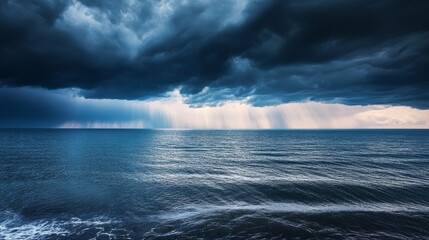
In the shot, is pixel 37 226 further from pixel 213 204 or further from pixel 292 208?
pixel 292 208

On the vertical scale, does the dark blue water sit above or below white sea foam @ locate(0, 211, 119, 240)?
below

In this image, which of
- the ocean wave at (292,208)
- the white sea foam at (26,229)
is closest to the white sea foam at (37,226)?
the white sea foam at (26,229)

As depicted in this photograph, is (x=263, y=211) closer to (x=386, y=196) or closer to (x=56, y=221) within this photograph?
(x=386, y=196)

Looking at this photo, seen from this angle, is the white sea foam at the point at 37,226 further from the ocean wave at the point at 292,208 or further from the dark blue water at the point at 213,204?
the ocean wave at the point at 292,208

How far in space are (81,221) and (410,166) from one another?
6660cm

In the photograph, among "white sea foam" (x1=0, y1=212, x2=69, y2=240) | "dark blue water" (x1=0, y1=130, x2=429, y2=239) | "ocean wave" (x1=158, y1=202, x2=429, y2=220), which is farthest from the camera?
"ocean wave" (x1=158, y1=202, x2=429, y2=220)

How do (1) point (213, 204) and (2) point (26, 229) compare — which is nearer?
(2) point (26, 229)

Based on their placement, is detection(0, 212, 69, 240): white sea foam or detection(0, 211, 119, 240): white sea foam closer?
detection(0, 212, 69, 240): white sea foam

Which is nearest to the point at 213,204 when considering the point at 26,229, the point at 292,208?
the point at 292,208

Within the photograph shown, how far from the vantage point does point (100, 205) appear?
2605 cm

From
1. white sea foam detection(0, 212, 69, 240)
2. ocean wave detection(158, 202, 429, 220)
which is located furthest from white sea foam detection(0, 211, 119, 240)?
ocean wave detection(158, 202, 429, 220)

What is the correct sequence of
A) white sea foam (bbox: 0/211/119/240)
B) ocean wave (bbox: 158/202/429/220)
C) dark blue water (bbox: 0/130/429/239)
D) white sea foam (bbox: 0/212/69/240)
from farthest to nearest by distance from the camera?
ocean wave (bbox: 158/202/429/220), dark blue water (bbox: 0/130/429/239), white sea foam (bbox: 0/211/119/240), white sea foam (bbox: 0/212/69/240)

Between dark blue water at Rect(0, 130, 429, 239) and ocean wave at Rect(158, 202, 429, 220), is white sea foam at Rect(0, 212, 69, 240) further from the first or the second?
ocean wave at Rect(158, 202, 429, 220)

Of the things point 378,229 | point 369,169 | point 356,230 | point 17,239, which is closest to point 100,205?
point 17,239
